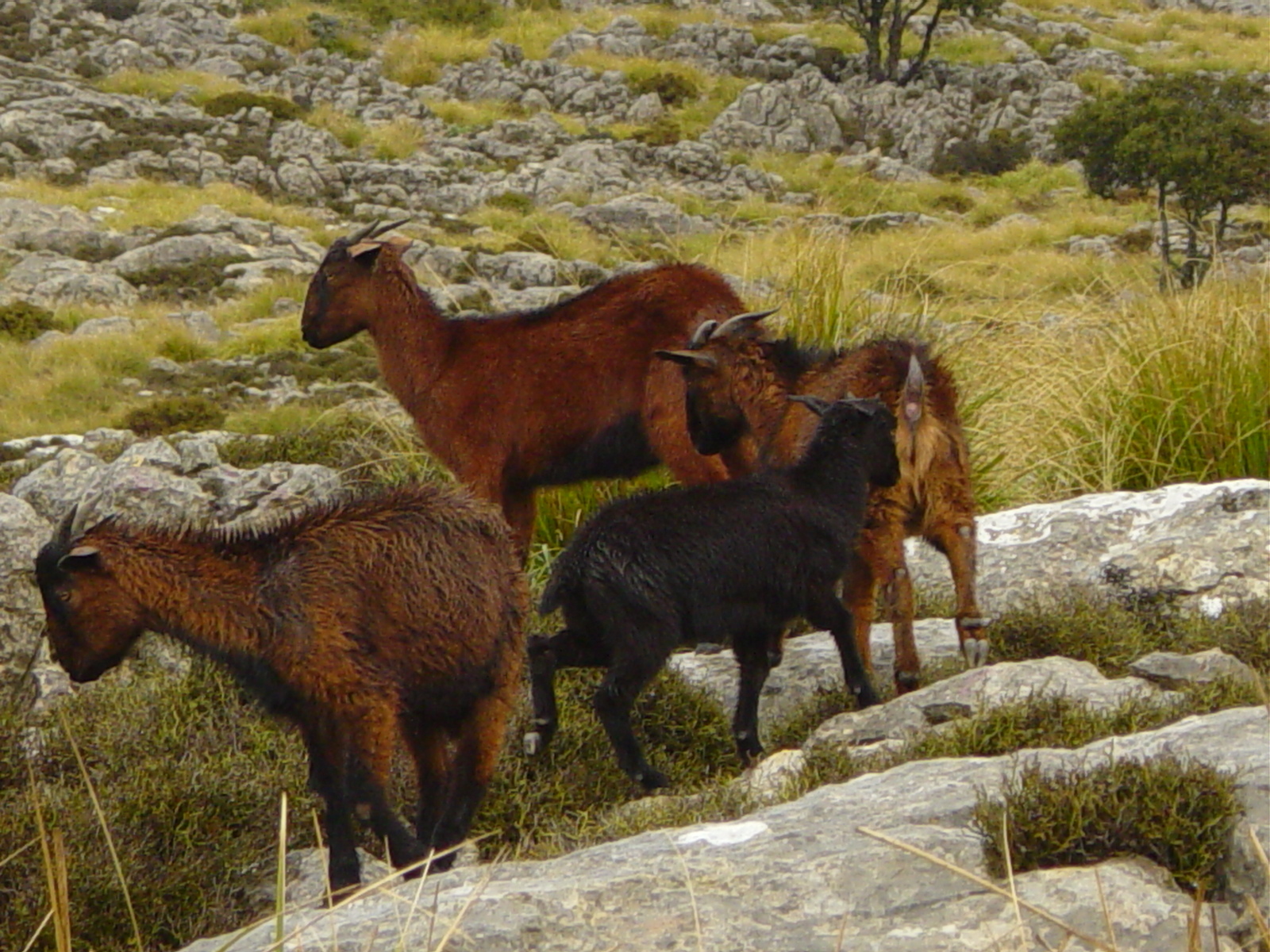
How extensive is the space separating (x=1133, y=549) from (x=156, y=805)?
4.84 metres

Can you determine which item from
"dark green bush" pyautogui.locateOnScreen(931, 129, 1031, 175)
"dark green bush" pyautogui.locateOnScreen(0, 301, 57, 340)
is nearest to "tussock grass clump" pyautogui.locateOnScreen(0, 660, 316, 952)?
"dark green bush" pyautogui.locateOnScreen(0, 301, 57, 340)

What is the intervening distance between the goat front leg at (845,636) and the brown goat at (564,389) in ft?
4.79

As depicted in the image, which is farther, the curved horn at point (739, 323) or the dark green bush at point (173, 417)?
the dark green bush at point (173, 417)

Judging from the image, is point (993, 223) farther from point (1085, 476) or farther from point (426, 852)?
point (426, 852)

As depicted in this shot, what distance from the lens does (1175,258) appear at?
28609 millimetres

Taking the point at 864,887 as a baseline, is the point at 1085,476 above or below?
below

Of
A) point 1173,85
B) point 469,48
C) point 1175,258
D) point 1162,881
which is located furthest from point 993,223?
point 1162,881

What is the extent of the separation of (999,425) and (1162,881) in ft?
23.9

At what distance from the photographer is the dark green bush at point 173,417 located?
18.6m

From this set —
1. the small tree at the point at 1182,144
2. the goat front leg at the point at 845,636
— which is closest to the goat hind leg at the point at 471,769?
the goat front leg at the point at 845,636

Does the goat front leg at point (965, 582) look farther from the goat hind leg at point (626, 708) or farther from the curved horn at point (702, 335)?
the curved horn at point (702, 335)

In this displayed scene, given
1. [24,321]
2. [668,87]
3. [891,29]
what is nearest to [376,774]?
[24,321]

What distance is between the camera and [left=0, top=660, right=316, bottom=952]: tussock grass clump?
17.4 feet

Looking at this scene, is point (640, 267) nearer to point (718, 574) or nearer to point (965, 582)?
point (965, 582)
